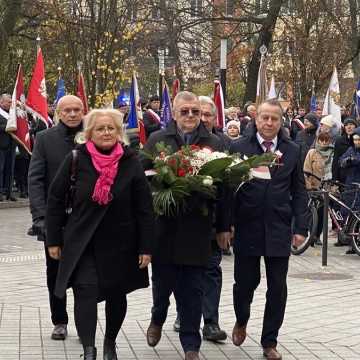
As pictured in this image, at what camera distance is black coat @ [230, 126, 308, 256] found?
715cm

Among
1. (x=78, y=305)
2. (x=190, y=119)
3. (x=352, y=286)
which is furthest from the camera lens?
(x=352, y=286)

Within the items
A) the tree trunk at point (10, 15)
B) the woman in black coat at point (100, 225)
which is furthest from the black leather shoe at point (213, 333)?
the tree trunk at point (10, 15)

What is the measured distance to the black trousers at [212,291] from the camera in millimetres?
7844

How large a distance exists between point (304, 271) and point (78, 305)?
5.84m

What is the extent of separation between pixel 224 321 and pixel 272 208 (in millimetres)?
1835

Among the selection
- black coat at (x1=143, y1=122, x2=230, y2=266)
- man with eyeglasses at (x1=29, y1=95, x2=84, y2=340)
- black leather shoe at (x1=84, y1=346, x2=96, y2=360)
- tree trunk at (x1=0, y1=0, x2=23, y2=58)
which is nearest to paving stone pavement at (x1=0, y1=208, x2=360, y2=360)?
man with eyeglasses at (x1=29, y1=95, x2=84, y2=340)

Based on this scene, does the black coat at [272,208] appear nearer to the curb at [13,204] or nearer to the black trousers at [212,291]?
the black trousers at [212,291]

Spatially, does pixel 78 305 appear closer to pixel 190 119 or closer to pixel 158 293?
pixel 158 293

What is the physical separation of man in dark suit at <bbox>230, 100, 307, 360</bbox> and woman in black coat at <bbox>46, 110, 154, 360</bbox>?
89 cm

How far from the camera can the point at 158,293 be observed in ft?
23.7

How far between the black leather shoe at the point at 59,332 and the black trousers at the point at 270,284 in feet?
4.69

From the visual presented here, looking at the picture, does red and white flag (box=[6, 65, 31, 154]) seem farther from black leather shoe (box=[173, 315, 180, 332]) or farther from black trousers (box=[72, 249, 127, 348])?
black trousers (box=[72, 249, 127, 348])

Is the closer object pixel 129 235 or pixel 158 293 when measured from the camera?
pixel 129 235

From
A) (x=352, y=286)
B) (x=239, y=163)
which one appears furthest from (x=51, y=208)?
(x=352, y=286)
